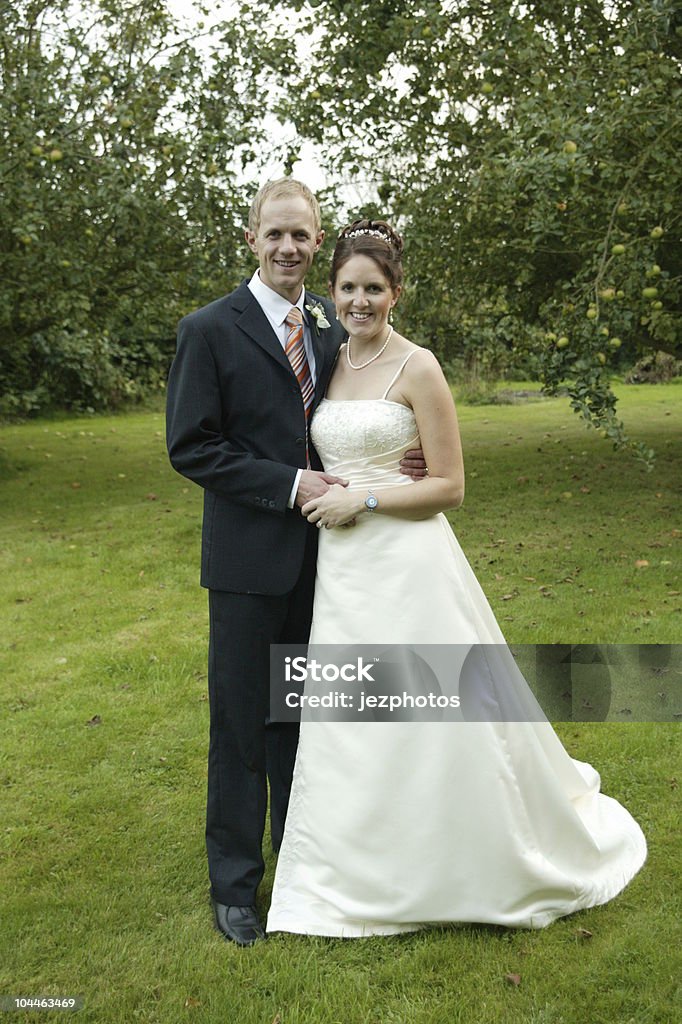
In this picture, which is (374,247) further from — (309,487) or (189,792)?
(189,792)

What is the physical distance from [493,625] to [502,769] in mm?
528

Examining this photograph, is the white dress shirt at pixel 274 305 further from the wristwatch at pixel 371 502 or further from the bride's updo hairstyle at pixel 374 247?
the wristwatch at pixel 371 502

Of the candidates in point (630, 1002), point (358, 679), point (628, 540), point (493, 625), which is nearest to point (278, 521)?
point (358, 679)

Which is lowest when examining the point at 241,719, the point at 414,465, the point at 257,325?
the point at 241,719

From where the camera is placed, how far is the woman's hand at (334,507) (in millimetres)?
3111

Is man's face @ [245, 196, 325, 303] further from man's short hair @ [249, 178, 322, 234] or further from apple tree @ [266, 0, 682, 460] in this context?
apple tree @ [266, 0, 682, 460]

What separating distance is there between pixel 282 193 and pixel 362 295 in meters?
0.41

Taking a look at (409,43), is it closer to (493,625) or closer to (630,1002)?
(493,625)

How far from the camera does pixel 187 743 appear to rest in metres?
4.82

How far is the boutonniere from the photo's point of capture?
11.0 ft

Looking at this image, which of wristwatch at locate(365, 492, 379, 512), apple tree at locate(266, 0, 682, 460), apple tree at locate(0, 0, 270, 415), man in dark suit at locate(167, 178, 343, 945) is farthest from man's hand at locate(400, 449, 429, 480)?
apple tree at locate(0, 0, 270, 415)

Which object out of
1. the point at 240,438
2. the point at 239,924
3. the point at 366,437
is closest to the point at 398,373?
the point at 366,437

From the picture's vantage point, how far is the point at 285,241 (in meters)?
3.07

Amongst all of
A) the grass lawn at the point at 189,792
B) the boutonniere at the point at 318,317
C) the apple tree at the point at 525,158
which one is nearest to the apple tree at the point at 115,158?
the apple tree at the point at 525,158
